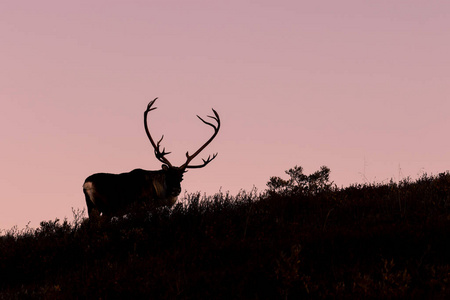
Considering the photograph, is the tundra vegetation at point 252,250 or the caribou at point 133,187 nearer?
the tundra vegetation at point 252,250

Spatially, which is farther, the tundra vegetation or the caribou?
the caribou

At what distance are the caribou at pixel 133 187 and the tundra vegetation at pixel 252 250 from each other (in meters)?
2.62

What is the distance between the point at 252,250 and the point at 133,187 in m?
6.60

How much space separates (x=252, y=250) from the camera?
7.06 meters

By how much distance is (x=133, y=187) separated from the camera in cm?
1308

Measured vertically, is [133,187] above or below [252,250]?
above

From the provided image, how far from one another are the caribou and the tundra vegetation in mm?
2619

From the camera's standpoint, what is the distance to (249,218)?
902 centimetres

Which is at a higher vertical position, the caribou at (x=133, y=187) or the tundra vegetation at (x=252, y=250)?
the caribou at (x=133, y=187)

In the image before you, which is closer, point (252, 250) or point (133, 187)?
point (252, 250)

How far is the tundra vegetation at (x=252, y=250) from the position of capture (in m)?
5.75

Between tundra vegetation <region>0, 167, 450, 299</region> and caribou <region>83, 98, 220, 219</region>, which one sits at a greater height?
caribou <region>83, 98, 220, 219</region>

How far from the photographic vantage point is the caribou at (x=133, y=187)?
12750 millimetres

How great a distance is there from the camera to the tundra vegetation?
575 cm
